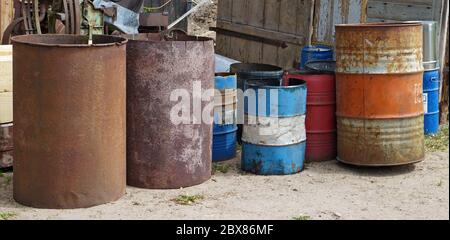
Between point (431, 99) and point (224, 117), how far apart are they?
2.28 m

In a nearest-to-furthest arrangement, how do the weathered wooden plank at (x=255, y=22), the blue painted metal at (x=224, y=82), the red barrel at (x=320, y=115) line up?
the red barrel at (x=320, y=115), the blue painted metal at (x=224, y=82), the weathered wooden plank at (x=255, y=22)

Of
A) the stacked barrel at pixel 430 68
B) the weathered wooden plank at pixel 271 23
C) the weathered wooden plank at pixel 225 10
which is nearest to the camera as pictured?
the stacked barrel at pixel 430 68

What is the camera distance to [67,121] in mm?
4785

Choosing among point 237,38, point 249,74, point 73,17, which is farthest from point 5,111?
point 237,38

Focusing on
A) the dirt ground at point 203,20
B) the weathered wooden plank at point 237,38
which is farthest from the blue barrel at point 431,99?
the dirt ground at point 203,20

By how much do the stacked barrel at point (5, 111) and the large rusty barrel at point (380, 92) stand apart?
9.30 ft

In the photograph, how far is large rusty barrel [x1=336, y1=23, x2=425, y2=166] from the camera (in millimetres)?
5855

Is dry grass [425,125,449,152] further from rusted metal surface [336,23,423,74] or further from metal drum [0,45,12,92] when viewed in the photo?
metal drum [0,45,12,92]

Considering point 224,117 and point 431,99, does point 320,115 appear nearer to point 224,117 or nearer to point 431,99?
point 224,117

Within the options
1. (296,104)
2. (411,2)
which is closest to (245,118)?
(296,104)

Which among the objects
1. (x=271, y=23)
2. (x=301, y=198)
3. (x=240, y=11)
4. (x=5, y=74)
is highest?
(x=240, y=11)

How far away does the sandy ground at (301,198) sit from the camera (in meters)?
4.95

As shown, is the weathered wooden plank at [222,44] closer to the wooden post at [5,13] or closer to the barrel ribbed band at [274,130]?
the wooden post at [5,13]

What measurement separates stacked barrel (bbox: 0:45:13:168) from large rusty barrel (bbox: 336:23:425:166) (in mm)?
2836
